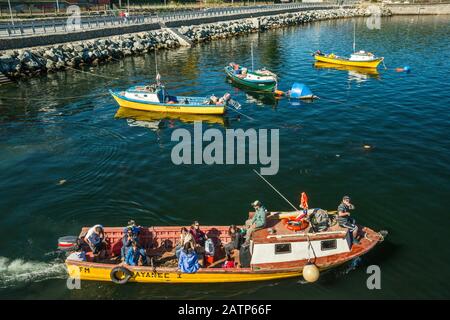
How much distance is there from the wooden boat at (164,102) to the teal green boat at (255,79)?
9.38 m

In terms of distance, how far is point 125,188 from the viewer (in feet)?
88.6

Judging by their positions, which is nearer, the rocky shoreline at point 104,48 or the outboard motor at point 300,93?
the outboard motor at point 300,93

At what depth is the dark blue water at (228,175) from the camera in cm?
1906

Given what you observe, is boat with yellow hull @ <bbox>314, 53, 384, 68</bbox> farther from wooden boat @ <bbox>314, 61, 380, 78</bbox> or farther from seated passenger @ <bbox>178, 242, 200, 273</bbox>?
seated passenger @ <bbox>178, 242, 200, 273</bbox>

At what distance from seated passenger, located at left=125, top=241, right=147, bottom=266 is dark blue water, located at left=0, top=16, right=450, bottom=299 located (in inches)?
49.4

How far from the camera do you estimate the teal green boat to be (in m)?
49.1

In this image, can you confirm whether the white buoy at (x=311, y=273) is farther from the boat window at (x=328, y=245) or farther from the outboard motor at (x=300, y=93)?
the outboard motor at (x=300, y=93)

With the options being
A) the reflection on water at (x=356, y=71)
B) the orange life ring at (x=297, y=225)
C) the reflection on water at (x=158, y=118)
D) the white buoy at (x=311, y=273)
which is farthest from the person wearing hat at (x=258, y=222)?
the reflection on water at (x=356, y=71)

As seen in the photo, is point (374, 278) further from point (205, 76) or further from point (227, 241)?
point (205, 76)

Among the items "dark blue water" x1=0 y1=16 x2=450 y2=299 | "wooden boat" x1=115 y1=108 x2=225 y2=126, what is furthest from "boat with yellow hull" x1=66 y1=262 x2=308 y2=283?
"wooden boat" x1=115 y1=108 x2=225 y2=126

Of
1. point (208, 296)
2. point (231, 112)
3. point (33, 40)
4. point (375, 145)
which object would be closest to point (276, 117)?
point (231, 112)

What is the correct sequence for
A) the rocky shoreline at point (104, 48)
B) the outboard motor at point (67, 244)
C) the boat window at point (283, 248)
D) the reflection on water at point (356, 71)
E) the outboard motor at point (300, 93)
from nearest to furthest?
the boat window at point (283, 248), the outboard motor at point (67, 244), the outboard motor at point (300, 93), the reflection on water at point (356, 71), the rocky shoreline at point (104, 48)

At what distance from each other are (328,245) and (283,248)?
2.40 m
